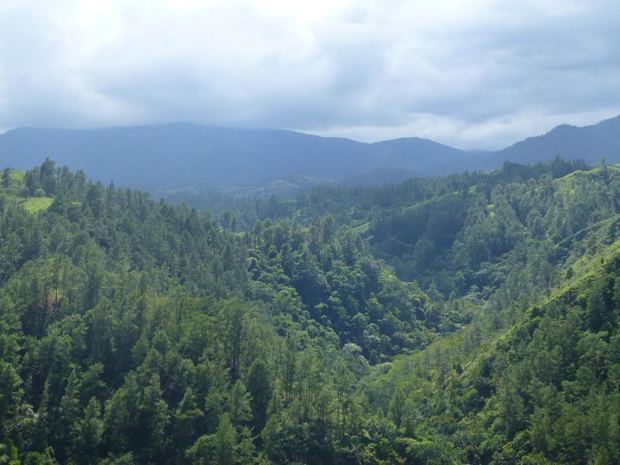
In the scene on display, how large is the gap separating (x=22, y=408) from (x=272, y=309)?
325ft

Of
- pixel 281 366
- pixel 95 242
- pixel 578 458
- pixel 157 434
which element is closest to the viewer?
pixel 578 458

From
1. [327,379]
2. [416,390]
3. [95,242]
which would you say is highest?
[95,242]

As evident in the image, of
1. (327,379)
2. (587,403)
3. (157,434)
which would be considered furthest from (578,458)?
(157,434)

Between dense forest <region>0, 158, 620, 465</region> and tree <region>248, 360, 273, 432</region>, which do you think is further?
tree <region>248, 360, 273, 432</region>

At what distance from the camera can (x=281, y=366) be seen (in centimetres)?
12850

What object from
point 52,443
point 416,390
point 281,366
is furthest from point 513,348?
point 52,443

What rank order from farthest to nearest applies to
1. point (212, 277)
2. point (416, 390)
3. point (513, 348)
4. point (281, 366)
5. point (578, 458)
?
point (212, 277)
point (416, 390)
point (513, 348)
point (281, 366)
point (578, 458)

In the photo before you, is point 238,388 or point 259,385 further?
point 259,385

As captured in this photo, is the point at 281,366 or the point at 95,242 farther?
the point at 95,242

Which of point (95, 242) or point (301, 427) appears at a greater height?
point (95, 242)

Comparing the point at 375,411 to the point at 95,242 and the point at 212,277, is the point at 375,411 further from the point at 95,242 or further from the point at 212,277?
the point at 95,242

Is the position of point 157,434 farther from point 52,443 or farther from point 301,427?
point 301,427

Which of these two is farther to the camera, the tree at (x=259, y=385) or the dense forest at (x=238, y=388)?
the tree at (x=259, y=385)

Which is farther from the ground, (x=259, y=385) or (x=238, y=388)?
(x=238, y=388)
